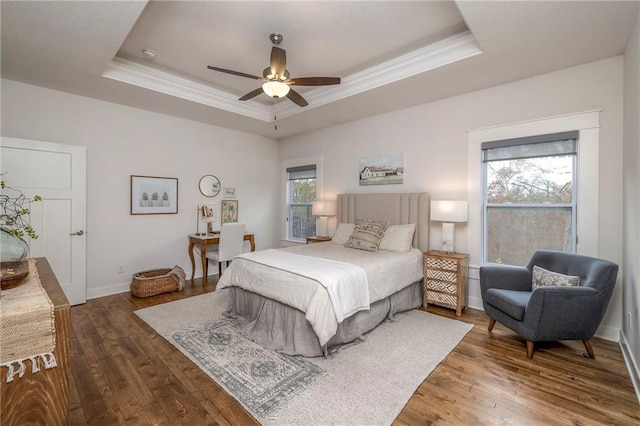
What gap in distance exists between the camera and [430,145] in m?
3.99

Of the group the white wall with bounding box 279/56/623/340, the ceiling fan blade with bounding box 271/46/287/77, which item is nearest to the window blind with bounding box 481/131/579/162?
the white wall with bounding box 279/56/623/340

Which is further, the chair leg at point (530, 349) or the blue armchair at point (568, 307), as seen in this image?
the chair leg at point (530, 349)

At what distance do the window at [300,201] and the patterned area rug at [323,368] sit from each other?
110 inches

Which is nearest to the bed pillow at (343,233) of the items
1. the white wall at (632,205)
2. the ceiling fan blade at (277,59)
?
the ceiling fan blade at (277,59)

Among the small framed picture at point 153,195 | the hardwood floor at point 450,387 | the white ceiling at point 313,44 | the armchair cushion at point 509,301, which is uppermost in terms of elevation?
the white ceiling at point 313,44

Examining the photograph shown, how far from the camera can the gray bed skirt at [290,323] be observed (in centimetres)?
249

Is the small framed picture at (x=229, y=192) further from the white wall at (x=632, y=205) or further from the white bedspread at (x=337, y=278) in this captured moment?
the white wall at (x=632, y=205)

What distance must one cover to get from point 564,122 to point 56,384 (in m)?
4.37

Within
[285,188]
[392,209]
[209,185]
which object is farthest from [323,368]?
[285,188]

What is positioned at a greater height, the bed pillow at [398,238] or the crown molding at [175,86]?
the crown molding at [175,86]

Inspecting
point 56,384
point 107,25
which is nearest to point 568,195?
point 56,384

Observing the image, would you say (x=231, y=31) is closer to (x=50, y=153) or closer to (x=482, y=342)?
(x=50, y=153)

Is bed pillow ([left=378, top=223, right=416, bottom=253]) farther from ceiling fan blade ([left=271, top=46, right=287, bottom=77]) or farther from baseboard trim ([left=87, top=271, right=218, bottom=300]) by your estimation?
baseboard trim ([left=87, top=271, right=218, bottom=300])

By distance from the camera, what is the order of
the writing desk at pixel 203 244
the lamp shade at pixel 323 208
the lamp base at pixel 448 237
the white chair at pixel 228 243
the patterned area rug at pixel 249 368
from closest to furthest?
the patterned area rug at pixel 249 368
the lamp base at pixel 448 237
the white chair at pixel 228 243
the writing desk at pixel 203 244
the lamp shade at pixel 323 208
